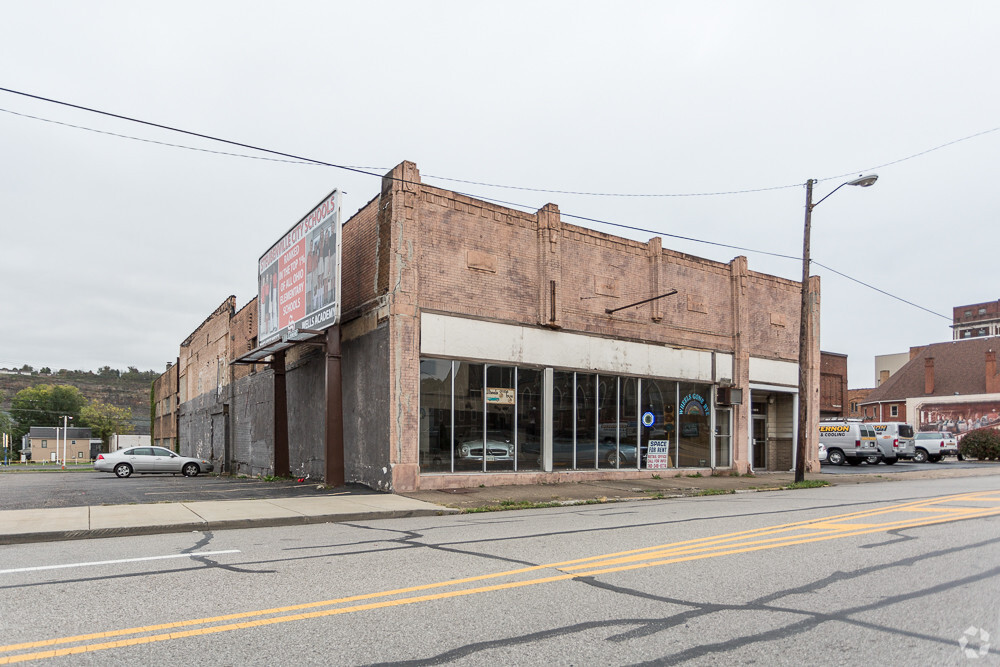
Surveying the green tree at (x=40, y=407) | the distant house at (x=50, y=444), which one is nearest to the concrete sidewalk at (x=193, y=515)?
the distant house at (x=50, y=444)

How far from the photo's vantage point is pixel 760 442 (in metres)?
27.8

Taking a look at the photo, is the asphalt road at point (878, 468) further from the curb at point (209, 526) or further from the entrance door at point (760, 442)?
the curb at point (209, 526)

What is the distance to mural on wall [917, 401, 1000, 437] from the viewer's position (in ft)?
188

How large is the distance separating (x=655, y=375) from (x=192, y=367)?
3186cm

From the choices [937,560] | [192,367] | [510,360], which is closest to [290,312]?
[510,360]

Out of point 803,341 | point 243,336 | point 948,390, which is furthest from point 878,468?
point 948,390

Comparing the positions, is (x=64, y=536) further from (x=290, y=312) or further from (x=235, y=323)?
(x=235, y=323)

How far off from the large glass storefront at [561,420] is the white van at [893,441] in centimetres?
1635

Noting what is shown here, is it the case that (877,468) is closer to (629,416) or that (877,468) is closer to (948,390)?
(629,416)

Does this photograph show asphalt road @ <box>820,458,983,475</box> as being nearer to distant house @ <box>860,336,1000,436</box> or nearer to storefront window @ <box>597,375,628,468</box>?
storefront window @ <box>597,375,628,468</box>

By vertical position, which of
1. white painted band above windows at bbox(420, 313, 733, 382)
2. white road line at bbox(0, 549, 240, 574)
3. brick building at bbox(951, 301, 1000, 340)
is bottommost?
white road line at bbox(0, 549, 240, 574)

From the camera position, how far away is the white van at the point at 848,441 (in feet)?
118

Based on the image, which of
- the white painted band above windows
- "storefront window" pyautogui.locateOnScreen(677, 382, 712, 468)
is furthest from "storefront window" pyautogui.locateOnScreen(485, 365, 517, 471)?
"storefront window" pyautogui.locateOnScreen(677, 382, 712, 468)

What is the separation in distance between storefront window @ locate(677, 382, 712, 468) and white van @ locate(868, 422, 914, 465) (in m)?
17.1
